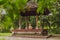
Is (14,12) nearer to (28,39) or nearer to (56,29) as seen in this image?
(28,39)

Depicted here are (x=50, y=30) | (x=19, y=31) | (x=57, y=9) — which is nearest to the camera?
(x=19, y=31)

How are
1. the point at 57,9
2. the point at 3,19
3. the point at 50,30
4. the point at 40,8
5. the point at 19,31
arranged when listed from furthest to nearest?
the point at 50,30, the point at 57,9, the point at 19,31, the point at 40,8, the point at 3,19

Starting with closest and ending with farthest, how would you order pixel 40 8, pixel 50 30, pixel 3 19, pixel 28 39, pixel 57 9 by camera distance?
pixel 3 19
pixel 40 8
pixel 28 39
pixel 57 9
pixel 50 30

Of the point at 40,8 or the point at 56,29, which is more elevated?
the point at 40,8

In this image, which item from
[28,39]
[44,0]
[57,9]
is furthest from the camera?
[57,9]

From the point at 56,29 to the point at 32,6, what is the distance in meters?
5.47

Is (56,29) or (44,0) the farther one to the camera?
(56,29)

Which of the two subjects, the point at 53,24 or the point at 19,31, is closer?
the point at 19,31

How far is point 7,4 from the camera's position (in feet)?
4.25

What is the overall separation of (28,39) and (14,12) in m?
9.41

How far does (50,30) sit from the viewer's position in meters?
16.4

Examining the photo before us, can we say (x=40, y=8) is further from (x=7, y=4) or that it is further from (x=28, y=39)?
(x=28, y=39)

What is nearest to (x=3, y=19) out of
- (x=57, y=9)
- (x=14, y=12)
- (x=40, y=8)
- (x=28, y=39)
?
(x=14, y=12)

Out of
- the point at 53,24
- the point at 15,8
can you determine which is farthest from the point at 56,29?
the point at 15,8
